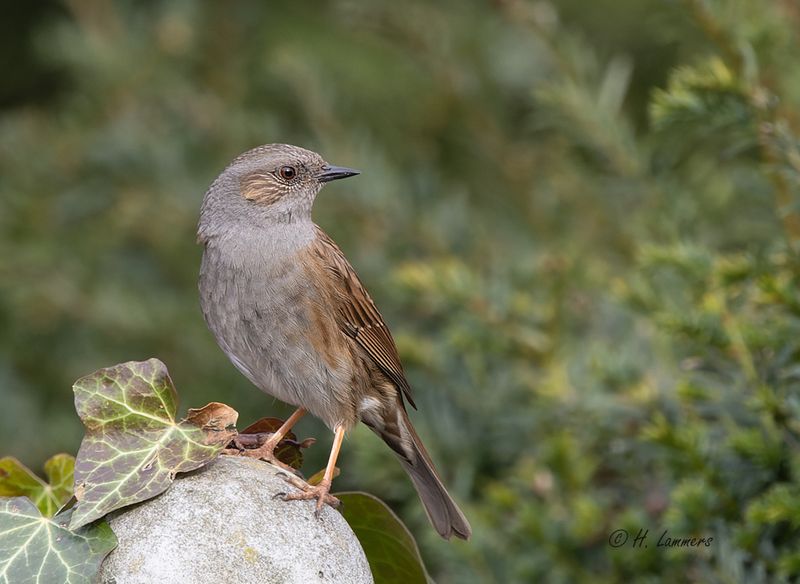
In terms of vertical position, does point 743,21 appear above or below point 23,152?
above

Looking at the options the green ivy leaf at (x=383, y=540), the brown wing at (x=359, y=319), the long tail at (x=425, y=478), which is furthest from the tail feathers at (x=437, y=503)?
the green ivy leaf at (x=383, y=540)

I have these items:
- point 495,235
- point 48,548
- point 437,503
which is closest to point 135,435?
point 48,548

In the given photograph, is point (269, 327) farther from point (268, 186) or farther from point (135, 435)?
point (135, 435)

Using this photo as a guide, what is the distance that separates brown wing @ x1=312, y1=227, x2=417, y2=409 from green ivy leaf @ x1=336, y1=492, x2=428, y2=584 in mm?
971

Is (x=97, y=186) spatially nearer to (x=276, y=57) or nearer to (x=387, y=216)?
(x=276, y=57)

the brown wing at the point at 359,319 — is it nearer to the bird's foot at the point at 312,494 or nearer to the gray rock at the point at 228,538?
the bird's foot at the point at 312,494

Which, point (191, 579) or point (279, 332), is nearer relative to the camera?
point (191, 579)

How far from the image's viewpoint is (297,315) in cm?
367

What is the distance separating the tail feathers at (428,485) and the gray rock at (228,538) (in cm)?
101

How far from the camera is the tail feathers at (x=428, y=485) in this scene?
350 cm

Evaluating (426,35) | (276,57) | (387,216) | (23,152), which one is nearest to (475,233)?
(387,216)

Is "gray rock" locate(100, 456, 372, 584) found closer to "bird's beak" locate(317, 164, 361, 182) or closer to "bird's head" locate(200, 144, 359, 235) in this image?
"bird's head" locate(200, 144, 359, 235)

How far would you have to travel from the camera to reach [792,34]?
4469 millimetres

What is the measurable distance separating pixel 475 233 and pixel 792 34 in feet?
5.15
